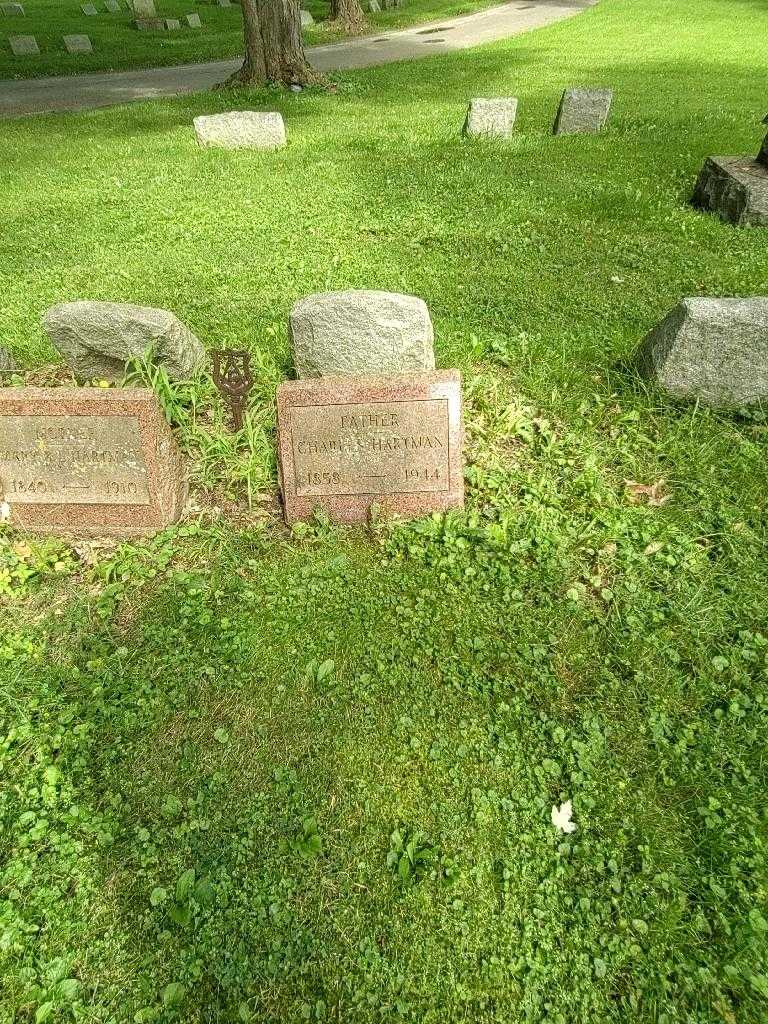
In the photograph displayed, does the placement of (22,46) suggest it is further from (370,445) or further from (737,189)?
(370,445)

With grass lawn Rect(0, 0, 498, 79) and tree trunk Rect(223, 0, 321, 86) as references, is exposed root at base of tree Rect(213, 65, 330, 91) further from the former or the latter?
grass lawn Rect(0, 0, 498, 79)

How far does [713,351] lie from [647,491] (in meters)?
0.98

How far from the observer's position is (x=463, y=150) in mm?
9164

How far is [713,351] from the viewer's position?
392 cm

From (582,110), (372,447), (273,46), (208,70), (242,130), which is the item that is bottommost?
(208,70)

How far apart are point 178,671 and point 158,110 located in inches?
516

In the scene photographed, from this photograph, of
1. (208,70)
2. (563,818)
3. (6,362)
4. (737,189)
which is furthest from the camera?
(208,70)

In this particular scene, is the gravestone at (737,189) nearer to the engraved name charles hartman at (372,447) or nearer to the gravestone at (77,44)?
the engraved name charles hartman at (372,447)

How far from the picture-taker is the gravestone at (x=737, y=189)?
6492mm

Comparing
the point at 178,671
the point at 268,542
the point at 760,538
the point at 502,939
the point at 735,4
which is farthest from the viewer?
the point at 735,4

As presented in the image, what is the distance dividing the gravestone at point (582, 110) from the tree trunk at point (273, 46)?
6.13m

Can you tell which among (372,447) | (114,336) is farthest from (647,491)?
(114,336)

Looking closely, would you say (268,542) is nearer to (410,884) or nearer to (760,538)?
(410,884)

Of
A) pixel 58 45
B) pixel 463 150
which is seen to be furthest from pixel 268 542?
pixel 58 45
